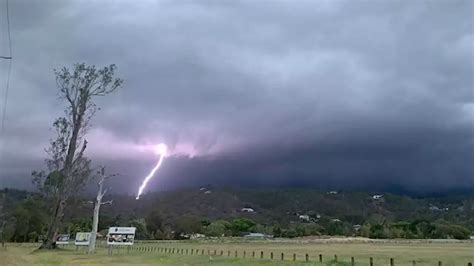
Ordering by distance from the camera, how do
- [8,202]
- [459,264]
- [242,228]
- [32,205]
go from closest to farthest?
Result: [459,264]
[32,205]
[8,202]
[242,228]

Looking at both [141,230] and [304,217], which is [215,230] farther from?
[304,217]

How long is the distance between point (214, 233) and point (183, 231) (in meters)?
6.48

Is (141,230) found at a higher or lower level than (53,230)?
higher

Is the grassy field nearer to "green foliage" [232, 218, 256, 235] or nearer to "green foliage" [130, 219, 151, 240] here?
"green foliage" [130, 219, 151, 240]

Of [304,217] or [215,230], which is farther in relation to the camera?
[304,217]

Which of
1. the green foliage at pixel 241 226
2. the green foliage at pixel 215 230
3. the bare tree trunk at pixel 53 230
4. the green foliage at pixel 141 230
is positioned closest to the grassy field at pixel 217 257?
the bare tree trunk at pixel 53 230

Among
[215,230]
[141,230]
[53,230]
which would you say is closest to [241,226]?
[215,230]

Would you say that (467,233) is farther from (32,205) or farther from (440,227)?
(32,205)

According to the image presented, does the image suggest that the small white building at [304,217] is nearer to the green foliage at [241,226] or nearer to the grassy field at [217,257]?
the green foliage at [241,226]

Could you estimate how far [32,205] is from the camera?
9919cm

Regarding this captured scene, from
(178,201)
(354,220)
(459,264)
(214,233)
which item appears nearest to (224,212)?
(178,201)

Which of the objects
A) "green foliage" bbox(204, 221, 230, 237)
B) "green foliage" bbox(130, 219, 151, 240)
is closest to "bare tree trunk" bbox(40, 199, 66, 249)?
"green foliage" bbox(130, 219, 151, 240)

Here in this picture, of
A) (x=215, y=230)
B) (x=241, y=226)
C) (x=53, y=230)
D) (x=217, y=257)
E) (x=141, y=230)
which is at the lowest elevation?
(x=217, y=257)

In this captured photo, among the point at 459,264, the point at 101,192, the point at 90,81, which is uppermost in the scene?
the point at 90,81
